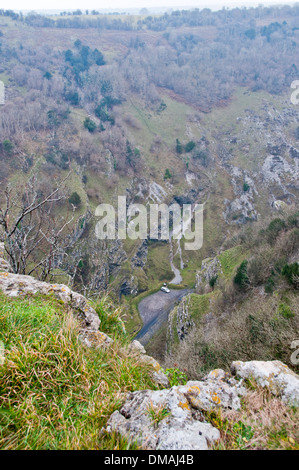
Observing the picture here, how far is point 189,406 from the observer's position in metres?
3.18

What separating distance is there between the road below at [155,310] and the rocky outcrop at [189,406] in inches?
1396

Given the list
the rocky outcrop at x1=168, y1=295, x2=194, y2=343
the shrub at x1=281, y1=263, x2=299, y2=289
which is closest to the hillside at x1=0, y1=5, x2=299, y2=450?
the shrub at x1=281, y1=263, x2=299, y2=289

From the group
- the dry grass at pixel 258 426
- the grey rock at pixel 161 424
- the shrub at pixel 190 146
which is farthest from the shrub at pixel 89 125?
the dry grass at pixel 258 426

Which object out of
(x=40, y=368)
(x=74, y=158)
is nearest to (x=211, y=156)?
(x=74, y=158)

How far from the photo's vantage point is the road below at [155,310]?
1566 inches

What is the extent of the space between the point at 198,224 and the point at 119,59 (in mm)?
96156

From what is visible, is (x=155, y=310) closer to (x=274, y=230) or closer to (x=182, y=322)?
(x=182, y=322)

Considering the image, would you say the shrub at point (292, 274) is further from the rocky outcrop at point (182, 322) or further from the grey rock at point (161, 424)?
the grey rock at point (161, 424)

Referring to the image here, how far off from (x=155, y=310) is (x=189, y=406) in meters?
Answer: 44.4

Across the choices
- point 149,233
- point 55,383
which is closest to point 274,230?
point 55,383

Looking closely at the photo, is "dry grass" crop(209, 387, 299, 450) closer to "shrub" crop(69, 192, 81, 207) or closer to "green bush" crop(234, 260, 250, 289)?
"green bush" crop(234, 260, 250, 289)
